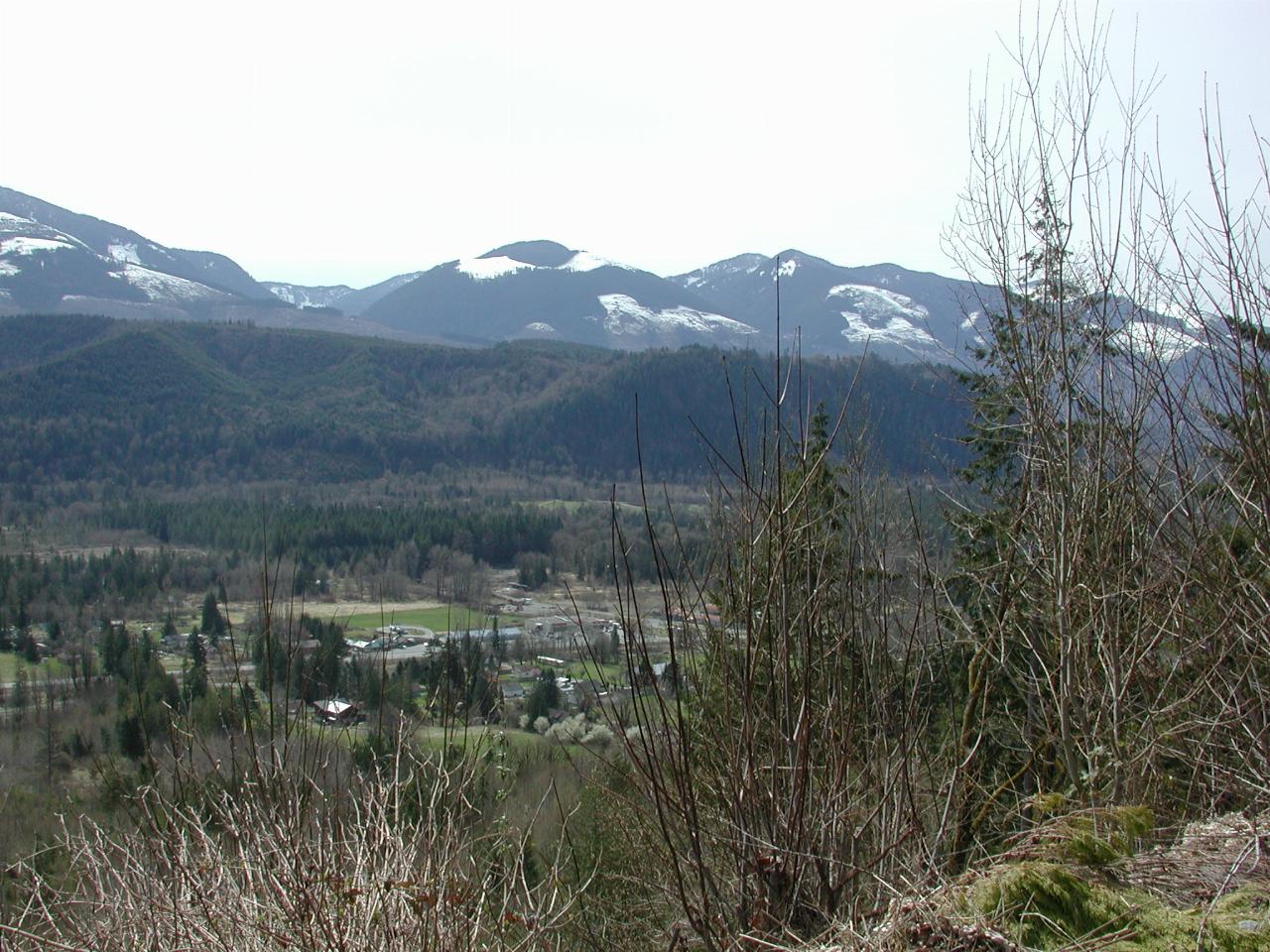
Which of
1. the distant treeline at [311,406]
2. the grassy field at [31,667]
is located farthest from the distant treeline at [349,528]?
the distant treeline at [311,406]

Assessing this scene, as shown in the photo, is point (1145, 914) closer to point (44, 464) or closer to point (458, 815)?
point (458, 815)

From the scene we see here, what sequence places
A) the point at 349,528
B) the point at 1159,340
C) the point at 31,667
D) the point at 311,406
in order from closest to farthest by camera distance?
1. the point at 1159,340
2. the point at 31,667
3. the point at 349,528
4. the point at 311,406

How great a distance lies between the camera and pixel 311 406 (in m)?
130

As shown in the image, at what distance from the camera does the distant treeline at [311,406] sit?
108 metres

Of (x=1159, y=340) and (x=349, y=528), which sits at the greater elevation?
(x=1159, y=340)

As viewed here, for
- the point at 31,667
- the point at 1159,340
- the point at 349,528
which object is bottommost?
the point at 349,528

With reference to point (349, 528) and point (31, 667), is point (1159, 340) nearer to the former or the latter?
point (31, 667)

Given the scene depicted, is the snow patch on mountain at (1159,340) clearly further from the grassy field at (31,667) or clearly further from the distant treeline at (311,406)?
the distant treeline at (311,406)

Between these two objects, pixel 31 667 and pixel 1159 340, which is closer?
pixel 1159 340

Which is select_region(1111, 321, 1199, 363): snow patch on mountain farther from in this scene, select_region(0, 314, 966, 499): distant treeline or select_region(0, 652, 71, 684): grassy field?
select_region(0, 314, 966, 499): distant treeline

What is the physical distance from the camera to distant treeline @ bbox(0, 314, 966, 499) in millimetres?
108375

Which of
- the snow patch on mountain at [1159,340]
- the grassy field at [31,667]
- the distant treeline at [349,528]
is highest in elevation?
the snow patch on mountain at [1159,340]

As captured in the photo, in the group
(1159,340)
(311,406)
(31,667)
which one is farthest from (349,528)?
(311,406)

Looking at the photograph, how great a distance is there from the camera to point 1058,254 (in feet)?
19.5
